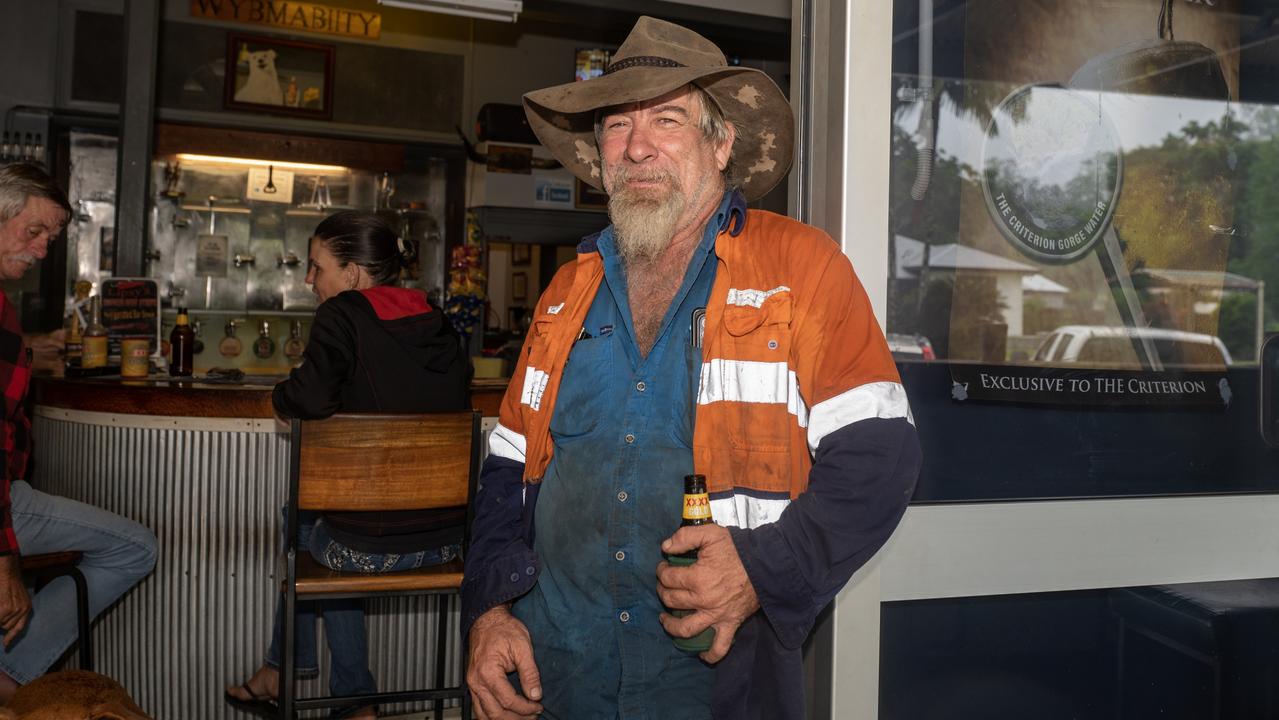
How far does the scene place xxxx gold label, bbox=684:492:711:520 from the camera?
4.57 ft

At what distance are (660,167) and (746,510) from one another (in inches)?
24.8

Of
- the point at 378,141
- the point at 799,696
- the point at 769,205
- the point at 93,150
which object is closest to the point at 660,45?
the point at 799,696

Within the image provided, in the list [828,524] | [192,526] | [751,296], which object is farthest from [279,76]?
[828,524]

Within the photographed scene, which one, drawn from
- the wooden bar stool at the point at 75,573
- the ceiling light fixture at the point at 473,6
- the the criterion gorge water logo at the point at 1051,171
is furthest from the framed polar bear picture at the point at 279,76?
the the criterion gorge water logo at the point at 1051,171

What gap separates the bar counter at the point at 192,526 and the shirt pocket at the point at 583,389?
1730 millimetres

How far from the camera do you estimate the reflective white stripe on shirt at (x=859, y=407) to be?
144 centimetres

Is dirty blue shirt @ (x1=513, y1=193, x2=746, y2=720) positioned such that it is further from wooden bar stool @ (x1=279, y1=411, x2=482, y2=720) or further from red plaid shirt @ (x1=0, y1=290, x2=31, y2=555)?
red plaid shirt @ (x1=0, y1=290, x2=31, y2=555)

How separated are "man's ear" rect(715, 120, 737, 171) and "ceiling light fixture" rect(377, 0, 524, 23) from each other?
2.78 metres

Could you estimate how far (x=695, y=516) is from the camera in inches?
54.8

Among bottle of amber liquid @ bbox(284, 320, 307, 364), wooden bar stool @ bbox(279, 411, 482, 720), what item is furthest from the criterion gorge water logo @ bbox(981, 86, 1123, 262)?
bottle of amber liquid @ bbox(284, 320, 307, 364)

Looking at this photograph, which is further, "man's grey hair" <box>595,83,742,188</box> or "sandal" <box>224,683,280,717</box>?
"sandal" <box>224,683,280,717</box>

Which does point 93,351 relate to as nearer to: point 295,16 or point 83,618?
point 83,618

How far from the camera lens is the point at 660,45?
1735 millimetres

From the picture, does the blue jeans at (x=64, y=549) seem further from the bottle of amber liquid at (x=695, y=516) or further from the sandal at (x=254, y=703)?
the bottle of amber liquid at (x=695, y=516)
